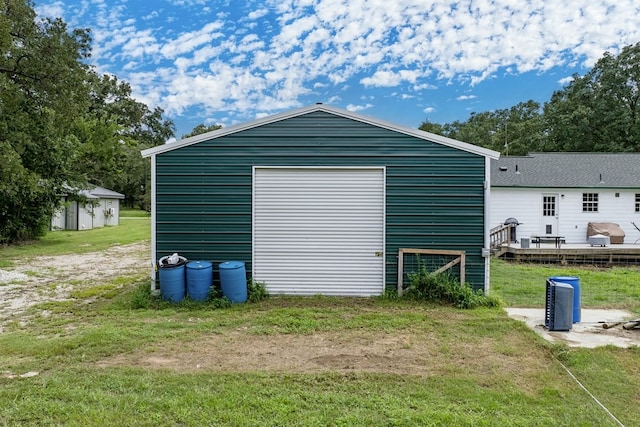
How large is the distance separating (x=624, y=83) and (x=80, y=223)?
34478 millimetres

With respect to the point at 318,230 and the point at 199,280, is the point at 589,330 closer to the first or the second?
the point at 318,230

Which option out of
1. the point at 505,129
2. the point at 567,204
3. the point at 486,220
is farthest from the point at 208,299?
the point at 505,129

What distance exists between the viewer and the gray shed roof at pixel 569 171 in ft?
48.4

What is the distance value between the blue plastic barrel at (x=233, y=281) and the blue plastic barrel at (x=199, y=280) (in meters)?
0.22

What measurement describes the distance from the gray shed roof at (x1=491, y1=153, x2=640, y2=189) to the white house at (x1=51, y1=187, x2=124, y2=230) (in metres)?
18.6

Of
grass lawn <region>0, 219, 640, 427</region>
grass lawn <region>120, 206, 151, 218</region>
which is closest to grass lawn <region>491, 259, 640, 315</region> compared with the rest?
grass lawn <region>0, 219, 640, 427</region>

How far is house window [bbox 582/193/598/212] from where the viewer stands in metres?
14.9

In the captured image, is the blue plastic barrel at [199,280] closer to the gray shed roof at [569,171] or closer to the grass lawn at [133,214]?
the gray shed roof at [569,171]

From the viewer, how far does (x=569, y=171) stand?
15523 millimetres

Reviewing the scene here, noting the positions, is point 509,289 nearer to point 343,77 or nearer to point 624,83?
point 343,77

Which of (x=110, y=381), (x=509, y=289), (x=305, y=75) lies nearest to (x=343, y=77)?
(x=305, y=75)

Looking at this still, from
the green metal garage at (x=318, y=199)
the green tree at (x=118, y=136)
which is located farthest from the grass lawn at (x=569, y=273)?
the green tree at (x=118, y=136)

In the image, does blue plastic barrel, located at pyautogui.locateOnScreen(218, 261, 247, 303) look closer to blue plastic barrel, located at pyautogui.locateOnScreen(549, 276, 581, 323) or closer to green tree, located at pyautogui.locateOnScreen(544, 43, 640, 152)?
blue plastic barrel, located at pyautogui.locateOnScreen(549, 276, 581, 323)

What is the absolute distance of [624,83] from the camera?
Answer: 26016 mm
